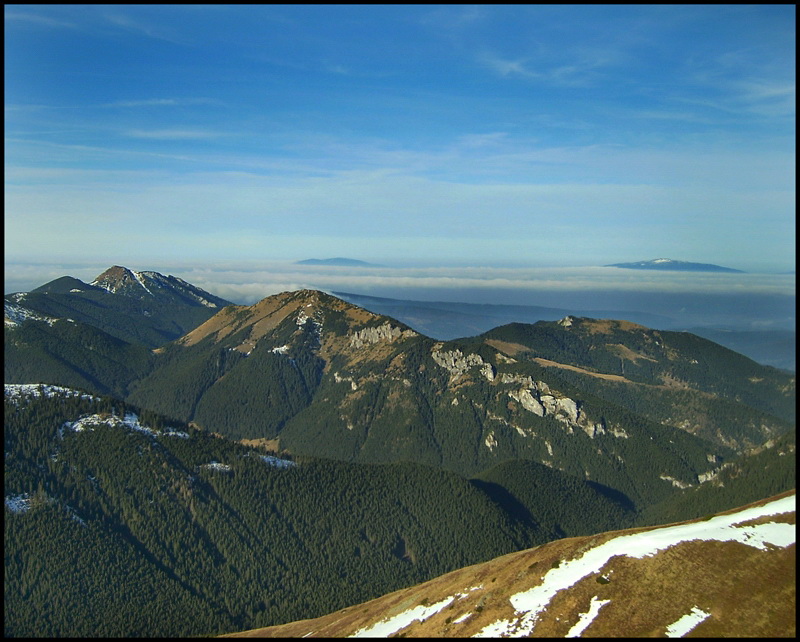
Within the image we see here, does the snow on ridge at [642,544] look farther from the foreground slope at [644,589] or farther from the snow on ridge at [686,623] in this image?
the snow on ridge at [686,623]

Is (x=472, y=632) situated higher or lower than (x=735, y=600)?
lower

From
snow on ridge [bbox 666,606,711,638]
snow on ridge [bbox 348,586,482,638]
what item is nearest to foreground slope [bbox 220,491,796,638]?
snow on ridge [bbox 666,606,711,638]

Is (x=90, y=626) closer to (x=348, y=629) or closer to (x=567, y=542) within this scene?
(x=348, y=629)

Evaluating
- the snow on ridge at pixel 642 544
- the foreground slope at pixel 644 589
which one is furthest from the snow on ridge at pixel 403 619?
the snow on ridge at pixel 642 544

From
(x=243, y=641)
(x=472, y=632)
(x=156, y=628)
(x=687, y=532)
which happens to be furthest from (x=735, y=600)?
(x=156, y=628)

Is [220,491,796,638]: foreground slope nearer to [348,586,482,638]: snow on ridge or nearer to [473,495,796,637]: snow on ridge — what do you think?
[473,495,796,637]: snow on ridge
